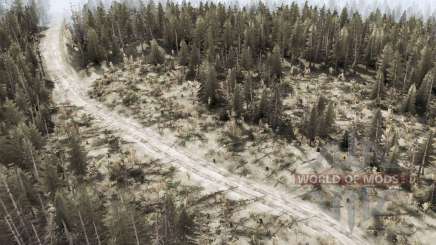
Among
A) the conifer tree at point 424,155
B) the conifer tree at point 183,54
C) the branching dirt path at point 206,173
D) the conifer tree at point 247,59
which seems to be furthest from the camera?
the conifer tree at point 183,54

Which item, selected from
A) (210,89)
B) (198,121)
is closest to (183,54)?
(210,89)

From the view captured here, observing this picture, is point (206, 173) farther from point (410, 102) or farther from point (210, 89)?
point (410, 102)

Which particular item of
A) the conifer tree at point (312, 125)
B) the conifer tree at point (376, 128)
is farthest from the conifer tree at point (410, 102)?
the conifer tree at point (312, 125)

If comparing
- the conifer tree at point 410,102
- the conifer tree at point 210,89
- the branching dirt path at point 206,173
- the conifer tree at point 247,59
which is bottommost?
the branching dirt path at point 206,173

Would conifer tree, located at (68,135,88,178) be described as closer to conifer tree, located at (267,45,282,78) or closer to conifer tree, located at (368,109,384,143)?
conifer tree, located at (368,109,384,143)

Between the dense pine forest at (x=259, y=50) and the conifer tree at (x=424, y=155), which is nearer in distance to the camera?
the conifer tree at (x=424, y=155)

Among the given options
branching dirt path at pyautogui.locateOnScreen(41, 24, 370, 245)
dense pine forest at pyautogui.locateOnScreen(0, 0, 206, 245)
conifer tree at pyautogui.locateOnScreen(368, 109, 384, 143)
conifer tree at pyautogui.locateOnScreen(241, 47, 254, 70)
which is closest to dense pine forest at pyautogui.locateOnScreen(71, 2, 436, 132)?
conifer tree at pyautogui.locateOnScreen(241, 47, 254, 70)

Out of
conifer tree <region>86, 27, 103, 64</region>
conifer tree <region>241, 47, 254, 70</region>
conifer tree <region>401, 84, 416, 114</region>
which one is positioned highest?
conifer tree <region>86, 27, 103, 64</region>

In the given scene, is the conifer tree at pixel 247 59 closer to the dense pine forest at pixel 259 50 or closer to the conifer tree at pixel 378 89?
the dense pine forest at pixel 259 50
